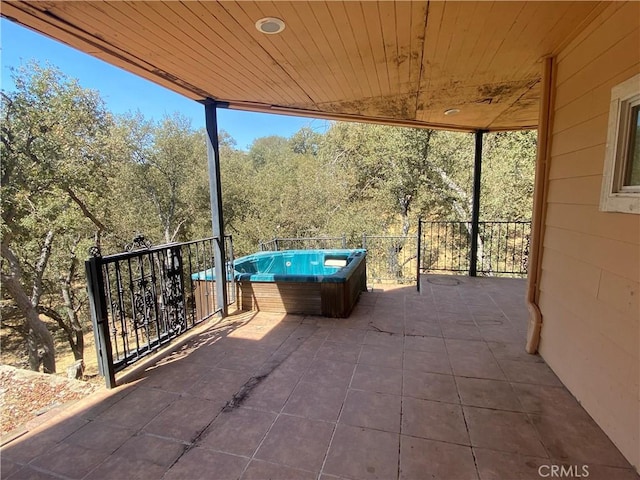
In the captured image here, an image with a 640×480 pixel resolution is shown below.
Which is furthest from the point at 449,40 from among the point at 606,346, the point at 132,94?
the point at 132,94

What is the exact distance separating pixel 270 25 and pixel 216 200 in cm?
199

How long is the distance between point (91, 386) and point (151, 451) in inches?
38.6

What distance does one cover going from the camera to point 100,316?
211 cm

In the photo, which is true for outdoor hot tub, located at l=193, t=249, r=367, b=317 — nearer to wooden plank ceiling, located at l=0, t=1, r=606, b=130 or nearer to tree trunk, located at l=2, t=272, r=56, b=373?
wooden plank ceiling, located at l=0, t=1, r=606, b=130

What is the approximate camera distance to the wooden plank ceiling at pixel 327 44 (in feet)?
5.32

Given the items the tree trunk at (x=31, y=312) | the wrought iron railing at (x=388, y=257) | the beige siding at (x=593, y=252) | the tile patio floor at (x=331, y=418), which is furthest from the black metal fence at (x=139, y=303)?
the tree trunk at (x=31, y=312)

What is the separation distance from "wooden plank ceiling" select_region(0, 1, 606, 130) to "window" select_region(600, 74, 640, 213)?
55cm

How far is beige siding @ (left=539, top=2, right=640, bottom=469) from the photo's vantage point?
151 centimetres

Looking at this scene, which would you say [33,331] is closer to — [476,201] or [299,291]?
[299,291]

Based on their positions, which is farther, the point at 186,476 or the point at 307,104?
the point at 307,104

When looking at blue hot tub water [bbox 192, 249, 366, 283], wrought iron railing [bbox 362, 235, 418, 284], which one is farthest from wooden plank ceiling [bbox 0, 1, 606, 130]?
wrought iron railing [bbox 362, 235, 418, 284]

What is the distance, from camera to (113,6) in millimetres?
1542

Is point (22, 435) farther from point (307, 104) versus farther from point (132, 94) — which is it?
point (132, 94)

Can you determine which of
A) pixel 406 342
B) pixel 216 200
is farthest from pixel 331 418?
pixel 216 200
